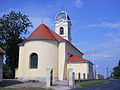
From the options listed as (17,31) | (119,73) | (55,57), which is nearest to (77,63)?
(55,57)

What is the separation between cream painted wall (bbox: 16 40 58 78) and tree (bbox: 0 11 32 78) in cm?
961

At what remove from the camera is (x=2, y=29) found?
44.0 meters

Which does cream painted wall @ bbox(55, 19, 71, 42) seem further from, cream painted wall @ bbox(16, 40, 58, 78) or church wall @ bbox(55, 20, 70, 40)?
cream painted wall @ bbox(16, 40, 58, 78)

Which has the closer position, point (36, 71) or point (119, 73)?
point (36, 71)

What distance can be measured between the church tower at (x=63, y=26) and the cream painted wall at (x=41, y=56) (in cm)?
1203

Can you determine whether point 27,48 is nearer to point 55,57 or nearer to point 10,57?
point 55,57

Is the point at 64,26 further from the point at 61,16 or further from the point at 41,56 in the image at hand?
the point at 41,56

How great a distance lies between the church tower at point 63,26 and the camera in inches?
1929

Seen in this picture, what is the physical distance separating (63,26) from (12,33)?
1299cm

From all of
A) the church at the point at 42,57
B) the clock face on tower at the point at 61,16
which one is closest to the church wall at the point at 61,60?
the church at the point at 42,57

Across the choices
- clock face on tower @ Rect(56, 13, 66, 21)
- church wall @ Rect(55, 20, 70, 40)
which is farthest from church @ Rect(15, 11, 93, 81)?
clock face on tower @ Rect(56, 13, 66, 21)

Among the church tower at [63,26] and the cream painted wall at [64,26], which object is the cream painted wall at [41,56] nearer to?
the cream painted wall at [64,26]

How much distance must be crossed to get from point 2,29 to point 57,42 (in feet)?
47.0

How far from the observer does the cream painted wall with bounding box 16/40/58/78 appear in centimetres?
3541
